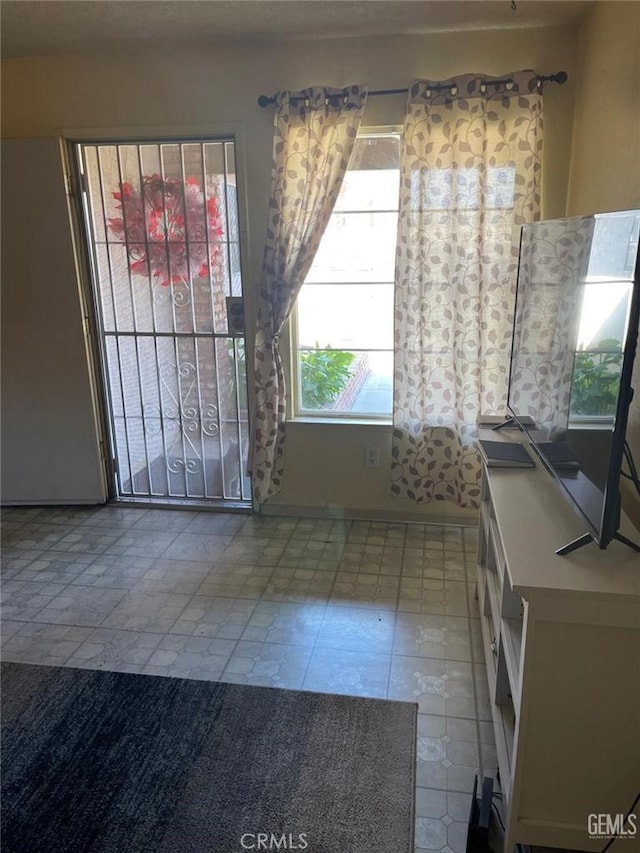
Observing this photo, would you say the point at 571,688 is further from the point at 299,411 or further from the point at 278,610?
the point at 299,411

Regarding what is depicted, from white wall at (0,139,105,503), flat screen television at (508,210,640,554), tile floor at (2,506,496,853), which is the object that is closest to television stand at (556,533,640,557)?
flat screen television at (508,210,640,554)

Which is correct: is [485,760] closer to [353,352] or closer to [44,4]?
[353,352]

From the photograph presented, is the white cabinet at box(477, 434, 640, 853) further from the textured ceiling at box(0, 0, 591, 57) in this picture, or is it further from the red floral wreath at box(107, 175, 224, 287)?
the red floral wreath at box(107, 175, 224, 287)

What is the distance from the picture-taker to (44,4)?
234cm

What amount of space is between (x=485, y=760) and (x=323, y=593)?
1006 millimetres

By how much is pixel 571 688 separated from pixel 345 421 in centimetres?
204

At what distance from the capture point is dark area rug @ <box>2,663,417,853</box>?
1489 millimetres

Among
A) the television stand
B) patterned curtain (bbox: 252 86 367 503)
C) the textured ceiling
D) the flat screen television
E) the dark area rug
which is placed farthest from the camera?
patterned curtain (bbox: 252 86 367 503)

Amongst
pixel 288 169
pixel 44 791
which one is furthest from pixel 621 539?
pixel 288 169

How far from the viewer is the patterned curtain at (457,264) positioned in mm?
2635

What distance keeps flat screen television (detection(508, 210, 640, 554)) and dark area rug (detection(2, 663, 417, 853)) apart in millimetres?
886

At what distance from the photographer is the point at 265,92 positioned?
281 cm

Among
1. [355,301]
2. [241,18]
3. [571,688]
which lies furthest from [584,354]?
[241,18]

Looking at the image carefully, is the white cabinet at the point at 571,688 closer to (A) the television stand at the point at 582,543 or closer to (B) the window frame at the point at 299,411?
(A) the television stand at the point at 582,543
